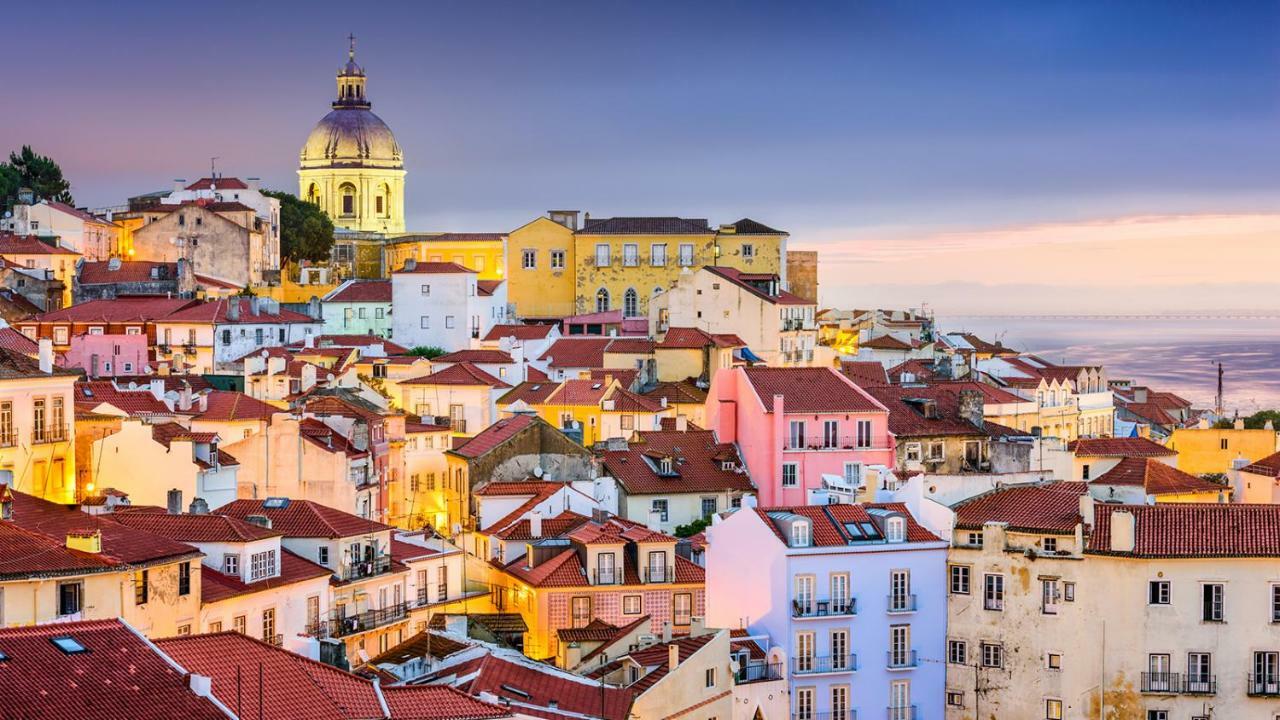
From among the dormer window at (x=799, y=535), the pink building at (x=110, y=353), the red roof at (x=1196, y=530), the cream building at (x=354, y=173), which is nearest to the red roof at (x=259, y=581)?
the dormer window at (x=799, y=535)

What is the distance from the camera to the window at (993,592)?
41.7m

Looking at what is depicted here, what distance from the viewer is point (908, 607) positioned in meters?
41.6

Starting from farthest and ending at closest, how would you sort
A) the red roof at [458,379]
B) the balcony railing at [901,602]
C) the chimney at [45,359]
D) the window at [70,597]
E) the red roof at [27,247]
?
the red roof at [27,247]
the red roof at [458,379]
the chimney at [45,359]
the balcony railing at [901,602]
the window at [70,597]

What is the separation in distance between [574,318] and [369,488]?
121 ft

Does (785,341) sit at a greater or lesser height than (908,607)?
greater

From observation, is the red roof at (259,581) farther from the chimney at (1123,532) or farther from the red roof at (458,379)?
the red roof at (458,379)

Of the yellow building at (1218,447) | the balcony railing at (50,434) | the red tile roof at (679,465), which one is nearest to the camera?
the balcony railing at (50,434)

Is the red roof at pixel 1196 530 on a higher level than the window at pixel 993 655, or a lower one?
higher

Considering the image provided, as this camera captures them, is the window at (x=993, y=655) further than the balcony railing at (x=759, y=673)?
Yes

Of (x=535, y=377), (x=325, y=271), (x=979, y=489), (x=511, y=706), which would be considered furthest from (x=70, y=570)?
(x=325, y=271)

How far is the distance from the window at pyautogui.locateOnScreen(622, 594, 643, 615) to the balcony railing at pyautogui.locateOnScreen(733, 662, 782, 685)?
513 cm

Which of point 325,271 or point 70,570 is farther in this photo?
point 325,271

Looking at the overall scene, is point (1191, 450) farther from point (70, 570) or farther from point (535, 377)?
point (70, 570)

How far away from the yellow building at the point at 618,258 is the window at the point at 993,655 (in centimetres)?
5064
